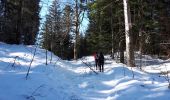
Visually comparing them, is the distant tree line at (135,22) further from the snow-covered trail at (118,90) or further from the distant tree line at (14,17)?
the snow-covered trail at (118,90)

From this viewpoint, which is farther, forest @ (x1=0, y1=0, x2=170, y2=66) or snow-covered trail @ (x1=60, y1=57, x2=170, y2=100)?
forest @ (x1=0, y1=0, x2=170, y2=66)

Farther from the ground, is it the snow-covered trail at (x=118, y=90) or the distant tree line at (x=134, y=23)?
the distant tree line at (x=134, y=23)

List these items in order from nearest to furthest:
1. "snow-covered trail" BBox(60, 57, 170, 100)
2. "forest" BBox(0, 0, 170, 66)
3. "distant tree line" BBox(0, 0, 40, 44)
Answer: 1. "snow-covered trail" BBox(60, 57, 170, 100)
2. "forest" BBox(0, 0, 170, 66)
3. "distant tree line" BBox(0, 0, 40, 44)

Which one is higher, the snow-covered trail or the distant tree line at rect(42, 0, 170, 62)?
the distant tree line at rect(42, 0, 170, 62)

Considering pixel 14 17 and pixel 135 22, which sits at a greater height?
pixel 14 17

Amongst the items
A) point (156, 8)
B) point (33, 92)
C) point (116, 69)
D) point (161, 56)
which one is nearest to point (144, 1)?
point (156, 8)

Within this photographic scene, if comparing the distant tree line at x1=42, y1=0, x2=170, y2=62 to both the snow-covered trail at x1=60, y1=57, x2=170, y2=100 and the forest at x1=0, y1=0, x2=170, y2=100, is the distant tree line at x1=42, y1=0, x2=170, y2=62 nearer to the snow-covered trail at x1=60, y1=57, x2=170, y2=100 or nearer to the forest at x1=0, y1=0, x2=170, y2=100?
the forest at x1=0, y1=0, x2=170, y2=100

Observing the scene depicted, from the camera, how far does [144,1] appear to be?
30.9 metres

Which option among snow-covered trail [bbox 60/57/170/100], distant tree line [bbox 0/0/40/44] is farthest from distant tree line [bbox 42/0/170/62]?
snow-covered trail [bbox 60/57/170/100]

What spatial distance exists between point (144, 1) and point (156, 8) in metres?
3.71

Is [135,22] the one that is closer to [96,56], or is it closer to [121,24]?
[121,24]

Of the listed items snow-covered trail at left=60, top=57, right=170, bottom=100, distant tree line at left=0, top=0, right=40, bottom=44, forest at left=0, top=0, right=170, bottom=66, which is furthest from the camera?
distant tree line at left=0, top=0, right=40, bottom=44

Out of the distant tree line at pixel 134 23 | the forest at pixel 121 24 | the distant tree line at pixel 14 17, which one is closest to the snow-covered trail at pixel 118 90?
the forest at pixel 121 24

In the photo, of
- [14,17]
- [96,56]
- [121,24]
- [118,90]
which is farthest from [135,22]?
[14,17]
